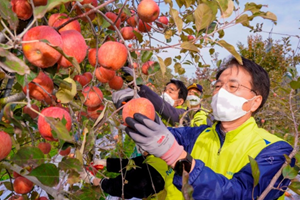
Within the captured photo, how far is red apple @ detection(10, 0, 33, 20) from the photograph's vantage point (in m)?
0.76

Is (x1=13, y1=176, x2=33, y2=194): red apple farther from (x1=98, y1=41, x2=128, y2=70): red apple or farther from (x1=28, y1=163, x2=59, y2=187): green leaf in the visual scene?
(x1=98, y1=41, x2=128, y2=70): red apple

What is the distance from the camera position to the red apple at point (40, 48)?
25.8 inches

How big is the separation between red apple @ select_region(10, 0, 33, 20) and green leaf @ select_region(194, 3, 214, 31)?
560mm

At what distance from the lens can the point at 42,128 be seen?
830mm

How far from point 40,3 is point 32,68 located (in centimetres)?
21

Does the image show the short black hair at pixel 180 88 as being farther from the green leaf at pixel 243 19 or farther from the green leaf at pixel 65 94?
the green leaf at pixel 65 94

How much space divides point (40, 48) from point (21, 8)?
212 millimetres

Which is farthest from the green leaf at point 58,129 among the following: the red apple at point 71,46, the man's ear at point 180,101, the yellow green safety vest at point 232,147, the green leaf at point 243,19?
the man's ear at point 180,101

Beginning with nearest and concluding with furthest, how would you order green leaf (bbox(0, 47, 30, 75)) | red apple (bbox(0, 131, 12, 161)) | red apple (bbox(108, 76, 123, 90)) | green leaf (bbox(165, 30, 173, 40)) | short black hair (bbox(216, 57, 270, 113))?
green leaf (bbox(0, 47, 30, 75)) → red apple (bbox(0, 131, 12, 161)) → green leaf (bbox(165, 30, 173, 40)) → red apple (bbox(108, 76, 123, 90)) → short black hair (bbox(216, 57, 270, 113))

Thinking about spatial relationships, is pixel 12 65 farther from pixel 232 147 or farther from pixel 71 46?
pixel 232 147

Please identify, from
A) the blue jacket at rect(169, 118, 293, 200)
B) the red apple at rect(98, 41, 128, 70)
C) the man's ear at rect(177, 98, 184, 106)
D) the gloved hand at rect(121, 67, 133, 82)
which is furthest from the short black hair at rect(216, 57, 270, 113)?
the man's ear at rect(177, 98, 184, 106)

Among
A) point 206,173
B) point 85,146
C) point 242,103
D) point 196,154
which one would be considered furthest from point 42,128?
point 242,103

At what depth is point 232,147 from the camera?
4.65 ft

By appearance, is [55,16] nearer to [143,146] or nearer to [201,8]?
[201,8]
